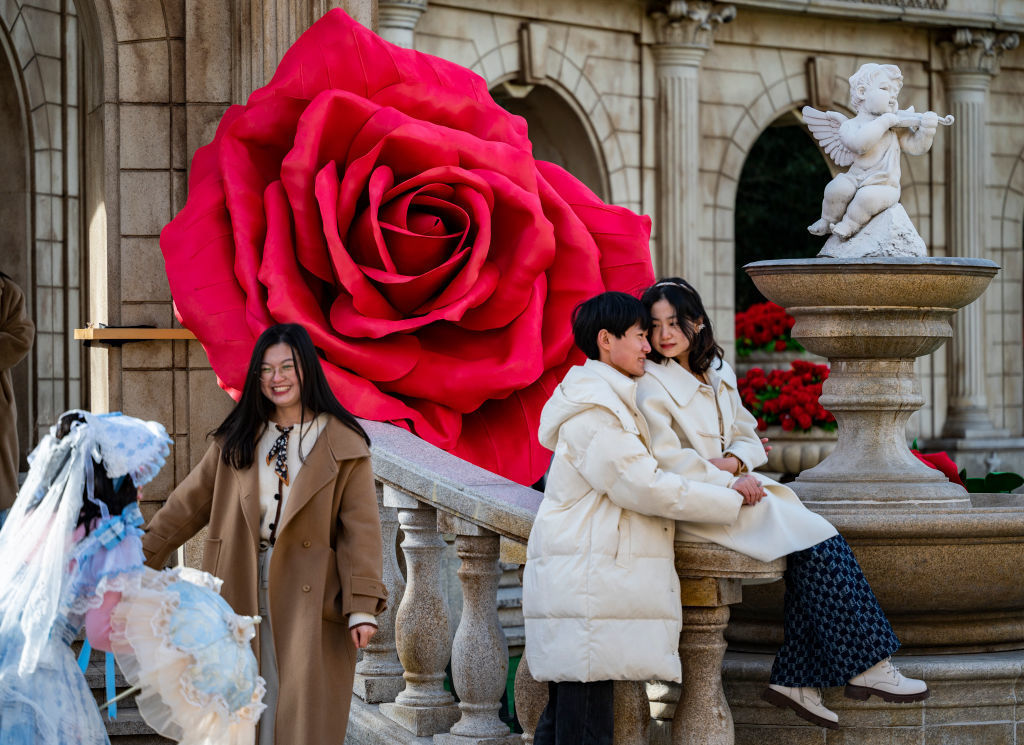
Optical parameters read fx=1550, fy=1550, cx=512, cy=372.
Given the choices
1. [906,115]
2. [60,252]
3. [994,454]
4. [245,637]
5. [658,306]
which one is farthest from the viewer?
[994,454]

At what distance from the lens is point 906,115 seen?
4.62m

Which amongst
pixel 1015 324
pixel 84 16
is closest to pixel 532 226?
pixel 84 16

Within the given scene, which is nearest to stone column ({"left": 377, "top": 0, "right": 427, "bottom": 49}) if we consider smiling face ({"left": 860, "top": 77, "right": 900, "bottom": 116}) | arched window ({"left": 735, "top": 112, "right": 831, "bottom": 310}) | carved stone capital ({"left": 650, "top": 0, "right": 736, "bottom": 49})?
carved stone capital ({"left": 650, "top": 0, "right": 736, "bottom": 49})

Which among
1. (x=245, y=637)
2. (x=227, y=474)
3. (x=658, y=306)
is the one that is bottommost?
(x=245, y=637)

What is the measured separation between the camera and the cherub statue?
4586mm

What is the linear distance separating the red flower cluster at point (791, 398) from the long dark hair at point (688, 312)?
5.30m

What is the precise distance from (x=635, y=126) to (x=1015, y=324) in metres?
4.51

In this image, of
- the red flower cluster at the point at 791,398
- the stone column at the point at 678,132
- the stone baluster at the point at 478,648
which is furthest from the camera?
the stone column at the point at 678,132

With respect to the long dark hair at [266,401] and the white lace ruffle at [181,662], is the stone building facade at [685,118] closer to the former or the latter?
the long dark hair at [266,401]

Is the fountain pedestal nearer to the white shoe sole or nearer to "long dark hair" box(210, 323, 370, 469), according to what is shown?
the white shoe sole

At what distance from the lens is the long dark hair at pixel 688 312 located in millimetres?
3701

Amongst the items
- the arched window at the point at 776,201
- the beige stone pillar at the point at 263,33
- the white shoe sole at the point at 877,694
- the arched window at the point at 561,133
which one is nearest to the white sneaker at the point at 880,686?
the white shoe sole at the point at 877,694

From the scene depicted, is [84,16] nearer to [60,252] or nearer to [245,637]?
[245,637]

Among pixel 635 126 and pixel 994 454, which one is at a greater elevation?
pixel 635 126
